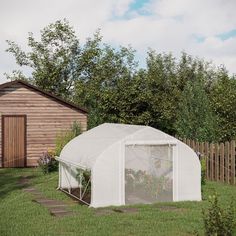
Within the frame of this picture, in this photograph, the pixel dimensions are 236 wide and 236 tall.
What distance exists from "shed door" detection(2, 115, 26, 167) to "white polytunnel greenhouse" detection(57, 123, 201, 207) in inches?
427

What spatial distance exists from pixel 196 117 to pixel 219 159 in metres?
2.44

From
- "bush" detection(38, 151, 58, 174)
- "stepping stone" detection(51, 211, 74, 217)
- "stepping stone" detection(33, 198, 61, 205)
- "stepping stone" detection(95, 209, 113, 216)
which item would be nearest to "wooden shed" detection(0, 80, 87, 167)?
"bush" detection(38, 151, 58, 174)

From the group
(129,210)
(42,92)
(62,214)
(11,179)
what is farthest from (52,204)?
(42,92)

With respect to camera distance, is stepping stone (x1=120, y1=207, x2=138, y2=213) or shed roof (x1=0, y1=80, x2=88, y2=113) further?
shed roof (x1=0, y1=80, x2=88, y2=113)

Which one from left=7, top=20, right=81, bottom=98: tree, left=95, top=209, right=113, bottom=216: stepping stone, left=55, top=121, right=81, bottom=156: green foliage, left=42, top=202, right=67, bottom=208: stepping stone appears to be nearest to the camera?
left=95, top=209, right=113, bottom=216: stepping stone

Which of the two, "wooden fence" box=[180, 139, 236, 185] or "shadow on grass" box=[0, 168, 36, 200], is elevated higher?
"wooden fence" box=[180, 139, 236, 185]

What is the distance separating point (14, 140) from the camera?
2484 centimetres

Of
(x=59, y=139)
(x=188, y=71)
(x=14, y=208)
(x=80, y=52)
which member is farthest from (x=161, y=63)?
(x=14, y=208)

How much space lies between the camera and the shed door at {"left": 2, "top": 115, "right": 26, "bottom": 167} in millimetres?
24688

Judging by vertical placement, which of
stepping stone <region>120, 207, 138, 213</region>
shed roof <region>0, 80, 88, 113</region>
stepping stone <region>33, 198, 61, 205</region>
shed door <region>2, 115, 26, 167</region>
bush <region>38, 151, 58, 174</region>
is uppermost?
shed roof <region>0, 80, 88, 113</region>

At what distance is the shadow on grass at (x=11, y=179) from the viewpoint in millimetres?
16594

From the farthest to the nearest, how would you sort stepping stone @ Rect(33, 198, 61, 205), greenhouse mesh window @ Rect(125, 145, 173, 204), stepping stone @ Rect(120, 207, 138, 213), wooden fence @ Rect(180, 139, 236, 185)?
wooden fence @ Rect(180, 139, 236, 185)
stepping stone @ Rect(33, 198, 61, 205)
greenhouse mesh window @ Rect(125, 145, 173, 204)
stepping stone @ Rect(120, 207, 138, 213)

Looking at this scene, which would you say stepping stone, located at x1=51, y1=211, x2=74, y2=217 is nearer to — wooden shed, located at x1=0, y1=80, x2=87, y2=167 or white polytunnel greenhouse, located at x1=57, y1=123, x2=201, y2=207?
white polytunnel greenhouse, located at x1=57, y1=123, x2=201, y2=207

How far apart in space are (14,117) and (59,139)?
8.05ft
